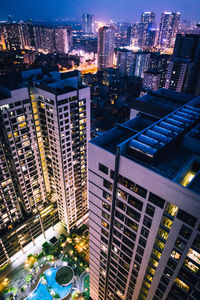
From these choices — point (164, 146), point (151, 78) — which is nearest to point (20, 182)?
point (164, 146)

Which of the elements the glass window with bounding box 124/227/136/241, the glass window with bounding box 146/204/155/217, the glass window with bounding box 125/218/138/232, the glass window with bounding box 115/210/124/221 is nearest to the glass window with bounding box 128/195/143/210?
the glass window with bounding box 146/204/155/217

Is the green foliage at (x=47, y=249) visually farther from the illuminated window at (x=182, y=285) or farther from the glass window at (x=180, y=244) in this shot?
the glass window at (x=180, y=244)

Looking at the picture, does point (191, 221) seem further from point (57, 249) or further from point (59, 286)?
point (57, 249)

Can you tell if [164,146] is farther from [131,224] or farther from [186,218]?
[131,224]

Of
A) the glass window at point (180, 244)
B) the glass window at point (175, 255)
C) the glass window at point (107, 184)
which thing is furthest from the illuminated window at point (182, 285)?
the glass window at point (107, 184)

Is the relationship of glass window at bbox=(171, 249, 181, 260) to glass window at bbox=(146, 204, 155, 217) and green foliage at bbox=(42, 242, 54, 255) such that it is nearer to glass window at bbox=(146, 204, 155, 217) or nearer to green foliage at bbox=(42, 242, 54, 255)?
glass window at bbox=(146, 204, 155, 217)
